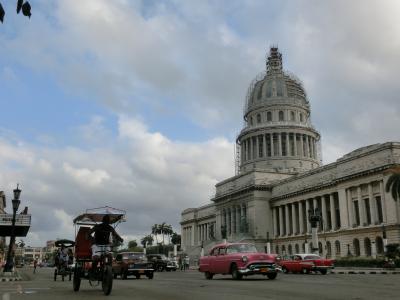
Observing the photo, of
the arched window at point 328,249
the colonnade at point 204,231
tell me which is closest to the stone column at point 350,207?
the arched window at point 328,249

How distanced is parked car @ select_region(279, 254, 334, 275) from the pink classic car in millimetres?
10276

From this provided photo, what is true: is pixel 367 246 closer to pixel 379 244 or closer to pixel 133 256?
pixel 379 244

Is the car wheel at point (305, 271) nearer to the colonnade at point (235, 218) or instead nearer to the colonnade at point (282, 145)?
the colonnade at point (235, 218)

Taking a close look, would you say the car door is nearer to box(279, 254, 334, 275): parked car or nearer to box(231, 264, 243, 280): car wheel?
box(231, 264, 243, 280): car wheel

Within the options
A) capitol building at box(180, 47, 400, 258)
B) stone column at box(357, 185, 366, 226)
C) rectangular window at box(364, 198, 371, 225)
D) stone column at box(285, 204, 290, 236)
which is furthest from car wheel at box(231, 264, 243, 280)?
stone column at box(285, 204, 290, 236)

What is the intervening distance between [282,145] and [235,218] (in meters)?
19.6

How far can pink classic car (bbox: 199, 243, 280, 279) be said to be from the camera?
893 inches

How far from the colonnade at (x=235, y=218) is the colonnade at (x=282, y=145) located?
47.1 ft

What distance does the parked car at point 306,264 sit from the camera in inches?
1321

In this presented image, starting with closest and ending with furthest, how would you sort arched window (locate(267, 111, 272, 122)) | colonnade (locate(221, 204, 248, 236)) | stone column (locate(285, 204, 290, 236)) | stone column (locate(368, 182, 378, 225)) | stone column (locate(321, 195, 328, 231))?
stone column (locate(368, 182, 378, 225)) → stone column (locate(321, 195, 328, 231)) → stone column (locate(285, 204, 290, 236)) → colonnade (locate(221, 204, 248, 236)) → arched window (locate(267, 111, 272, 122))

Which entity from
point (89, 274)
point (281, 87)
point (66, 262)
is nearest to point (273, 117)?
point (281, 87)

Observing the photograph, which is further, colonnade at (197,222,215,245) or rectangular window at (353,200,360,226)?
colonnade at (197,222,215,245)

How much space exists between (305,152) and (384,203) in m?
44.4

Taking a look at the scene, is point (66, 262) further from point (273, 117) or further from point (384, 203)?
point (273, 117)
